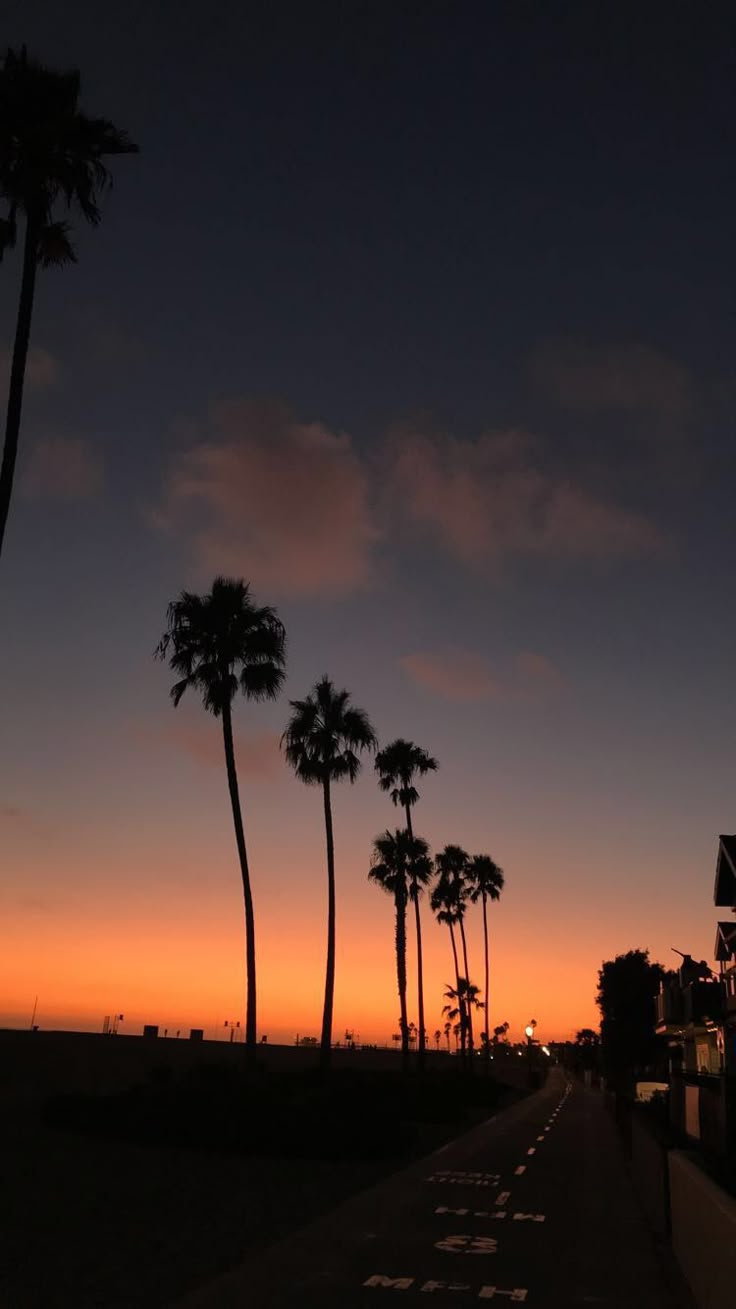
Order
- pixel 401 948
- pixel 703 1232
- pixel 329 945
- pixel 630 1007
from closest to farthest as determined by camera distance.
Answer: pixel 703 1232 < pixel 329 945 < pixel 401 948 < pixel 630 1007

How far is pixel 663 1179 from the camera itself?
516 inches

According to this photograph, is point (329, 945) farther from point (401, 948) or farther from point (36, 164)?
point (36, 164)

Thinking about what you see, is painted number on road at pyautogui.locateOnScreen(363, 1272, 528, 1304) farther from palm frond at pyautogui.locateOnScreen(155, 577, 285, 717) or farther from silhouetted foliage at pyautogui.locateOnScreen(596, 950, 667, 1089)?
silhouetted foliage at pyautogui.locateOnScreen(596, 950, 667, 1089)

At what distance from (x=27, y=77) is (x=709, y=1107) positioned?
68.8 ft

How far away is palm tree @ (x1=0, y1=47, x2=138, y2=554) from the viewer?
16656 mm

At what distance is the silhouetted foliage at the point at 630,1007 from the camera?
89750mm

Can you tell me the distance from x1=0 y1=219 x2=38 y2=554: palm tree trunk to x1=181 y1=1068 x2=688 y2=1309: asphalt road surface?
11.6 meters

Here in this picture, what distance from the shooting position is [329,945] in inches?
1438

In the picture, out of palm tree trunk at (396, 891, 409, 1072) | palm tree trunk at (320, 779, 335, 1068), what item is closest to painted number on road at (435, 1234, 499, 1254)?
palm tree trunk at (320, 779, 335, 1068)

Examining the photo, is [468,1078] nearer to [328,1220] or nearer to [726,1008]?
[726,1008]

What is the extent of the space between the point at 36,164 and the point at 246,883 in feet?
67.0

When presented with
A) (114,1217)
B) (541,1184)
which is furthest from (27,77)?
(541,1184)

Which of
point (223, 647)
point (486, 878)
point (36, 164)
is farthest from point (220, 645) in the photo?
point (486, 878)

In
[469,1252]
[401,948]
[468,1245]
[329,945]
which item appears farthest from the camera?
[401,948]
